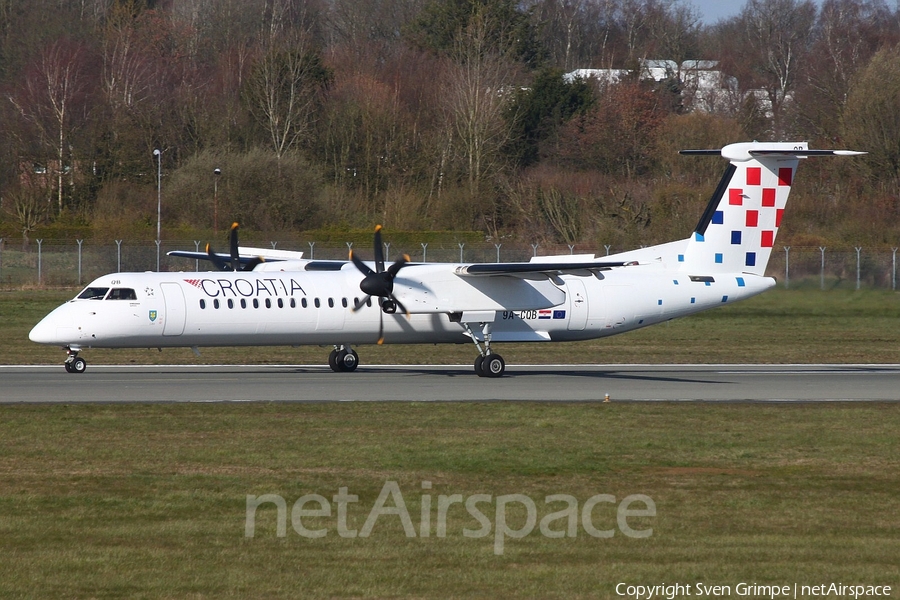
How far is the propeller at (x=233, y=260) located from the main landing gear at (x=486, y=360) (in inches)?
254

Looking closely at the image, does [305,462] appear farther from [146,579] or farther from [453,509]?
[146,579]

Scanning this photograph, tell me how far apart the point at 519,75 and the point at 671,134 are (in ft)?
58.9

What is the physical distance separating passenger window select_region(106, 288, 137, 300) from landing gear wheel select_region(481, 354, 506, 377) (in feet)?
25.9

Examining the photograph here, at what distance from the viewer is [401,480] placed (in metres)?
13.0

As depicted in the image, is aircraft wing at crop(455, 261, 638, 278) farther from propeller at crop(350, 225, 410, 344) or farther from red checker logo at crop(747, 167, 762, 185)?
red checker logo at crop(747, 167, 762, 185)

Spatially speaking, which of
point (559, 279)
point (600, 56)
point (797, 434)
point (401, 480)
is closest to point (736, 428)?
point (797, 434)

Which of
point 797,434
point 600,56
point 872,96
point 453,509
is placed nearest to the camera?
point 453,509

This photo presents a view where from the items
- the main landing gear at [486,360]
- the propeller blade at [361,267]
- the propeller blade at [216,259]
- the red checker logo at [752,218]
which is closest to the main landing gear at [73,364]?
the propeller blade at [216,259]

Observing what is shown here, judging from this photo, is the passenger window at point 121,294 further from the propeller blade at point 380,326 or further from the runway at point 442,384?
the propeller blade at point 380,326

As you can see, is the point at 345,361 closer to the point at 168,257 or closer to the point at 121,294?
A: the point at 121,294

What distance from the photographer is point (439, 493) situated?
12273mm

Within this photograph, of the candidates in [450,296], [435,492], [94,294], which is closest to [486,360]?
[450,296]
